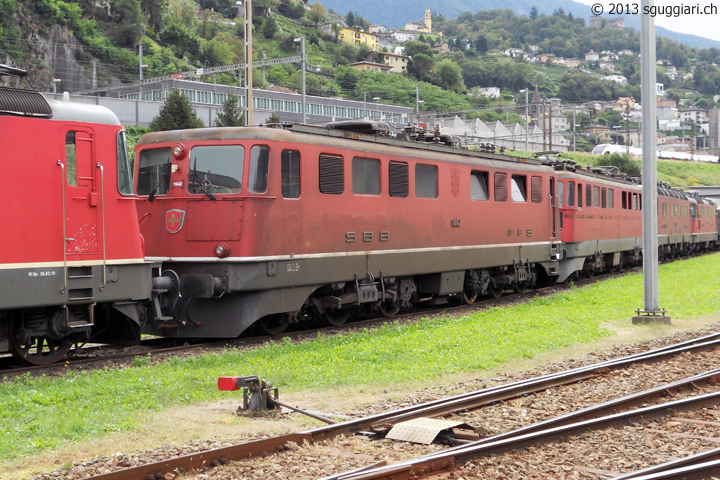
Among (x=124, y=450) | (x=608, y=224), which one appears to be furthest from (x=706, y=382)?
(x=608, y=224)

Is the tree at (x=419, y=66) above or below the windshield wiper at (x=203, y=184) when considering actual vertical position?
above

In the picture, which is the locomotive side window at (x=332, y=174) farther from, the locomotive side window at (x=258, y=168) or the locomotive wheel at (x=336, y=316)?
the locomotive wheel at (x=336, y=316)

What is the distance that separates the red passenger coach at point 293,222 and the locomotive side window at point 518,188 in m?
3.14

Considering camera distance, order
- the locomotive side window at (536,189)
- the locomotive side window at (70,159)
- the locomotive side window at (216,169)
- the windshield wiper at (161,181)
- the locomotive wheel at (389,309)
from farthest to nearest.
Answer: the locomotive side window at (536,189)
the locomotive wheel at (389,309)
the windshield wiper at (161,181)
the locomotive side window at (216,169)
the locomotive side window at (70,159)

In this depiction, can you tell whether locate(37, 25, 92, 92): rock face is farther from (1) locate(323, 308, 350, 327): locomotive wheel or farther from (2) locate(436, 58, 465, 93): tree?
(2) locate(436, 58, 465, 93): tree

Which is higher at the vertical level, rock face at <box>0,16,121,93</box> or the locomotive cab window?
rock face at <box>0,16,121,93</box>

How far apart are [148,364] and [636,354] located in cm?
731

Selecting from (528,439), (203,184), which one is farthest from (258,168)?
(528,439)

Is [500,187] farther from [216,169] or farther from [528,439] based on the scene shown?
[528,439]

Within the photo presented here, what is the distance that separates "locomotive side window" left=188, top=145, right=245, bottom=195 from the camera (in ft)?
40.9

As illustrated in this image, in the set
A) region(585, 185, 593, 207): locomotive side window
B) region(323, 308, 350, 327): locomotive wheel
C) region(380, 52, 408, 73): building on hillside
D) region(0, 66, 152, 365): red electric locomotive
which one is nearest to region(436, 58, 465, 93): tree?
region(380, 52, 408, 73): building on hillside

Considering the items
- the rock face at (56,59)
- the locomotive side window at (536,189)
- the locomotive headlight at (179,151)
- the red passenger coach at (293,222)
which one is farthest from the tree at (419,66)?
the locomotive headlight at (179,151)

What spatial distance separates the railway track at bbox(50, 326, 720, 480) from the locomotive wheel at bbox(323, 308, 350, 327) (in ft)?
19.6

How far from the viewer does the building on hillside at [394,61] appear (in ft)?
591
